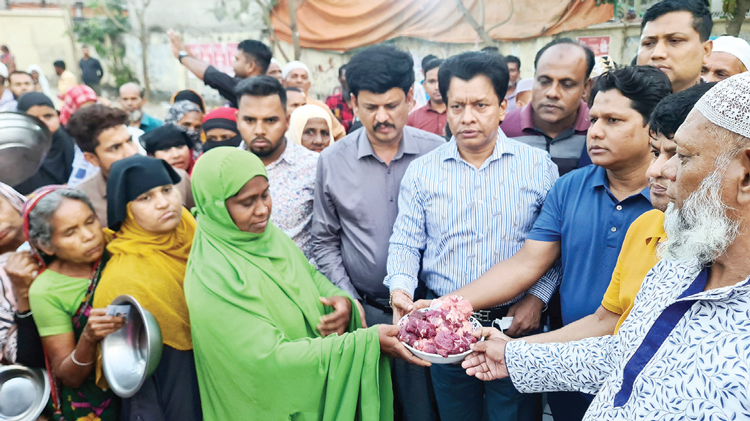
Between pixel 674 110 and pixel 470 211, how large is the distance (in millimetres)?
1077

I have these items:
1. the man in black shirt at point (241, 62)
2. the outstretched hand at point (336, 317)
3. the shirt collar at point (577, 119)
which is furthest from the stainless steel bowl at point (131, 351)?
the man in black shirt at point (241, 62)

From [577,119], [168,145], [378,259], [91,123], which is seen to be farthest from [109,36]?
[577,119]

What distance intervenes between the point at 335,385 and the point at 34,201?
173 cm

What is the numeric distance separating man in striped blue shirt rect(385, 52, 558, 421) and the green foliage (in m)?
14.0

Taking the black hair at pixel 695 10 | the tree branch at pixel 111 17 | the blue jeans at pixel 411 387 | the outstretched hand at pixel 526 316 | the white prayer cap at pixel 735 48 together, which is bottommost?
the blue jeans at pixel 411 387

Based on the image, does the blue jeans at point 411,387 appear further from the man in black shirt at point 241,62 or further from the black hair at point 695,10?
the man in black shirt at point 241,62

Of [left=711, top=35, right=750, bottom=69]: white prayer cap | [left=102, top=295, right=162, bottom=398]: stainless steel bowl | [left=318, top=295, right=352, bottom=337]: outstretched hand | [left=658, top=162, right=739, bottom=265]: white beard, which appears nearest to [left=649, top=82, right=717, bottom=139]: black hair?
[left=658, top=162, right=739, bottom=265]: white beard

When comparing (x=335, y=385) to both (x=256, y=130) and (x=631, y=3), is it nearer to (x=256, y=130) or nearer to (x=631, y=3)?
(x=256, y=130)

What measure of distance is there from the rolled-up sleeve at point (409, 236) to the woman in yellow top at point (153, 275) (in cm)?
116

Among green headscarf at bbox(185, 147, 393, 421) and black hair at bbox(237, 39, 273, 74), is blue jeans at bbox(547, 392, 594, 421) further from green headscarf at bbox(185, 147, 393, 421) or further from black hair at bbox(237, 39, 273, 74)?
black hair at bbox(237, 39, 273, 74)

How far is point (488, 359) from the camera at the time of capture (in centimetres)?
204

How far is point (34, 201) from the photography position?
2350mm

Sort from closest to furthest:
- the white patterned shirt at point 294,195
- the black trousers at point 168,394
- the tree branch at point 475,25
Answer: the black trousers at point 168,394 < the white patterned shirt at point 294,195 < the tree branch at point 475,25

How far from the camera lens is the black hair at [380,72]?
2857 mm
